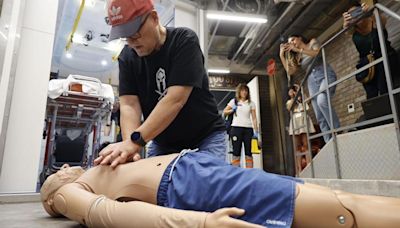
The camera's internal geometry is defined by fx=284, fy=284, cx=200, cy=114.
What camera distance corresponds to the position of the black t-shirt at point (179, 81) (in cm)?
133

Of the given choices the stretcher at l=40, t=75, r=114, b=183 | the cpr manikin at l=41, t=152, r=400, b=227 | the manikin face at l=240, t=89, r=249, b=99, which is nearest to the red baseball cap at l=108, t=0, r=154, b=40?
the cpr manikin at l=41, t=152, r=400, b=227

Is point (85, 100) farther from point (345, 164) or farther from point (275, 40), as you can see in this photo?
point (275, 40)

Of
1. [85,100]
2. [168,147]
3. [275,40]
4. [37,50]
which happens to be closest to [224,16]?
[275,40]

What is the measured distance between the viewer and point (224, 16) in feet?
17.5

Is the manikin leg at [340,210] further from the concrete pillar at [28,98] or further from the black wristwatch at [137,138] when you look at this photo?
the concrete pillar at [28,98]

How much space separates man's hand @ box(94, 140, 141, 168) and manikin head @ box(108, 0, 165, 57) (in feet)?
1.53

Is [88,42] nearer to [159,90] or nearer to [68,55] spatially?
[68,55]

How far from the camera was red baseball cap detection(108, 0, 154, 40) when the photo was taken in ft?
3.97

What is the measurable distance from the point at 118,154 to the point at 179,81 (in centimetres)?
42

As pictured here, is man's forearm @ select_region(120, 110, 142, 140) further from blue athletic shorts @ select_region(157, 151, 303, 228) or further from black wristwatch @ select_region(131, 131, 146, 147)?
blue athletic shorts @ select_region(157, 151, 303, 228)

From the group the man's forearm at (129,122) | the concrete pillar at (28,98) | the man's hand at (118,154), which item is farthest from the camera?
the concrete pillar at (28,98)

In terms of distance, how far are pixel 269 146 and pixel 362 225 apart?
7918mm

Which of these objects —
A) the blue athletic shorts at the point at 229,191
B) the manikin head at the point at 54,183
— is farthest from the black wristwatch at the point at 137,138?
the manikin head at the point at 54,183

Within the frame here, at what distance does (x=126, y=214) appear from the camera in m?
0.82
